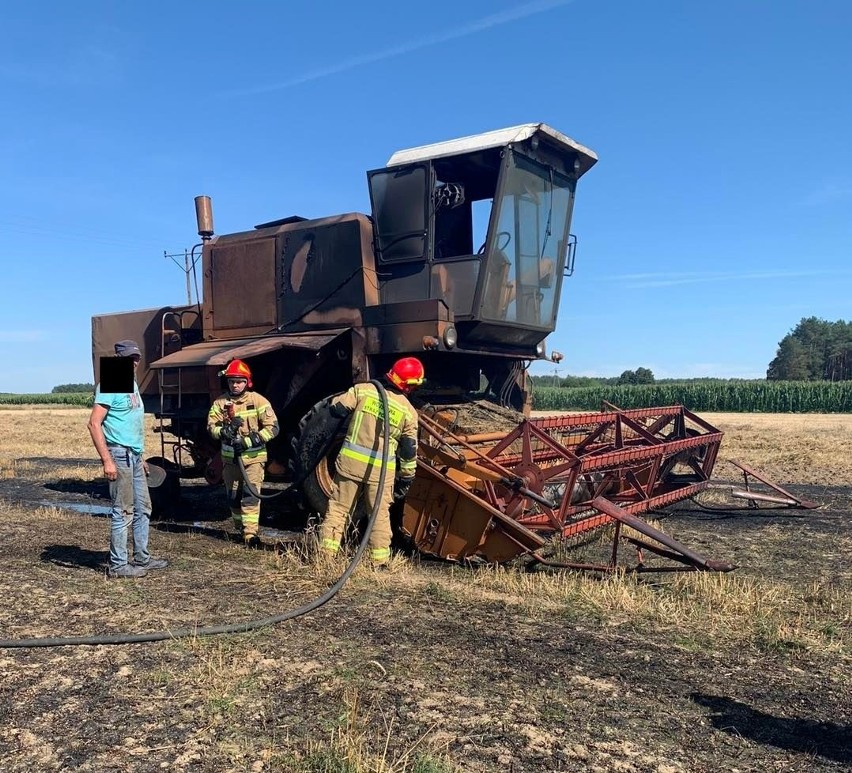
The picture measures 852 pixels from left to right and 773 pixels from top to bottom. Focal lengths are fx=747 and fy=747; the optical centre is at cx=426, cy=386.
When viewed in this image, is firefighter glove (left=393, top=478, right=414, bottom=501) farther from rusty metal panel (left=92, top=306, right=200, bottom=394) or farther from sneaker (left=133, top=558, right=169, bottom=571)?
rusty metal panel (left=92, top=306, right=200, bottom=394)

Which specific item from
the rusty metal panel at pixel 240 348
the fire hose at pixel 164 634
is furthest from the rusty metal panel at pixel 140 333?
the fire hose at pixel 164 634

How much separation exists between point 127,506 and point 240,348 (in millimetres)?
2491

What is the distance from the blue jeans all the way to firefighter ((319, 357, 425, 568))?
1283 mm

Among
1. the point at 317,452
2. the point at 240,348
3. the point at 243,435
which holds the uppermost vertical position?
the point at 240,348

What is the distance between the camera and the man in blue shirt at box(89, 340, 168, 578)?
5156 mm

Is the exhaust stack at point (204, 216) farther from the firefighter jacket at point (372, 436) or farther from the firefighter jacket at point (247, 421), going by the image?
the firefighter jacket at point (372, 436)

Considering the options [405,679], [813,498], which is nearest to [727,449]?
[813,498]

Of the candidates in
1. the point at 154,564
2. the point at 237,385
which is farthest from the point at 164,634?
the point at 237,385

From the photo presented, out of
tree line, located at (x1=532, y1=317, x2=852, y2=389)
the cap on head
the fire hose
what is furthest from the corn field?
the fire hose

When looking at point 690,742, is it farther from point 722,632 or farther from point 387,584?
point 387,584

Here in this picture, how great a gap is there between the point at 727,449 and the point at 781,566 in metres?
10.9

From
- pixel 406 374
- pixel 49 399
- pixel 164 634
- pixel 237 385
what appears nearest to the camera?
pixel 164 634

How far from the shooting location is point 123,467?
5254mm

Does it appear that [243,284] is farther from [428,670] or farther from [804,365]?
[804,365]
